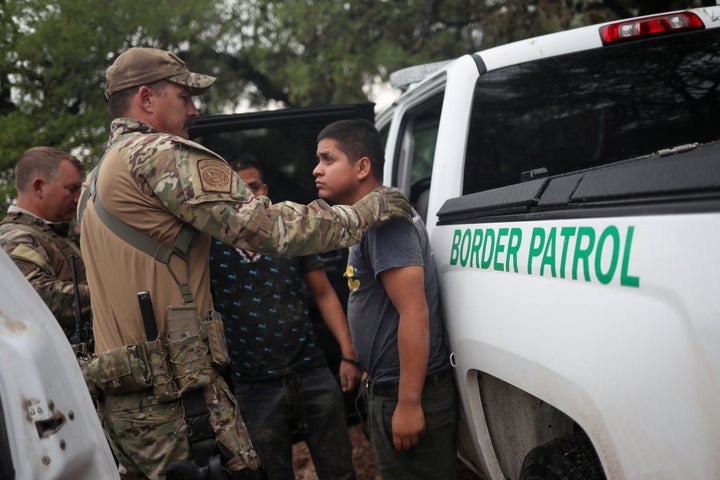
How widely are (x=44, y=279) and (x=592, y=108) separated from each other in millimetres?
2416

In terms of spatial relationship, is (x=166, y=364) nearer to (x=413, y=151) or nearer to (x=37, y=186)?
(x=37, y=186)

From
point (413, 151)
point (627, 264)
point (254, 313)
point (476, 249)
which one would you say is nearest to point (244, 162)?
point (254, 313)

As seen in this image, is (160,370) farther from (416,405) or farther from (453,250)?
(453,250)

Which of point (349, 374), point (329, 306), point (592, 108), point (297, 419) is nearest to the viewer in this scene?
point (592, 108)

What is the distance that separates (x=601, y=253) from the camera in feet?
4.85

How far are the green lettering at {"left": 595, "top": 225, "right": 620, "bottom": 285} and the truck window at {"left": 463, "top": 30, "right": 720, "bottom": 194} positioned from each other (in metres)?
A: 1.15

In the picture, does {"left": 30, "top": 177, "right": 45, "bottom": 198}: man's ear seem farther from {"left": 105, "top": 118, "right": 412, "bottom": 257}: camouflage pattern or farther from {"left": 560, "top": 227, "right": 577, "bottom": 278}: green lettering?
{"left": 560, "top": 227, "right": 577, "bottom": 278}: green lettering

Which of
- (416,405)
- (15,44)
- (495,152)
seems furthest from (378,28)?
(416,405)

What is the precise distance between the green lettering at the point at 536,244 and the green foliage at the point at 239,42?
11.5 feet

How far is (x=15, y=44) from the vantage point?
6.05 m

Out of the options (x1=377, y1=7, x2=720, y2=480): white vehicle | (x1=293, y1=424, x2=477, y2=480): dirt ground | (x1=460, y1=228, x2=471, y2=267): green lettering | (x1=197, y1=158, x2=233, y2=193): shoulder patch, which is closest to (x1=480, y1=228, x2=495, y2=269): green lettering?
(x1=377, y1=7, x2=720, y2=480): white vehicle

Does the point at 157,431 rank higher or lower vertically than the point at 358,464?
higher

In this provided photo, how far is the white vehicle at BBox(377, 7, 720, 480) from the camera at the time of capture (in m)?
1.28

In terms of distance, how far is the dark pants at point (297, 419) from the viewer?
121 inches
